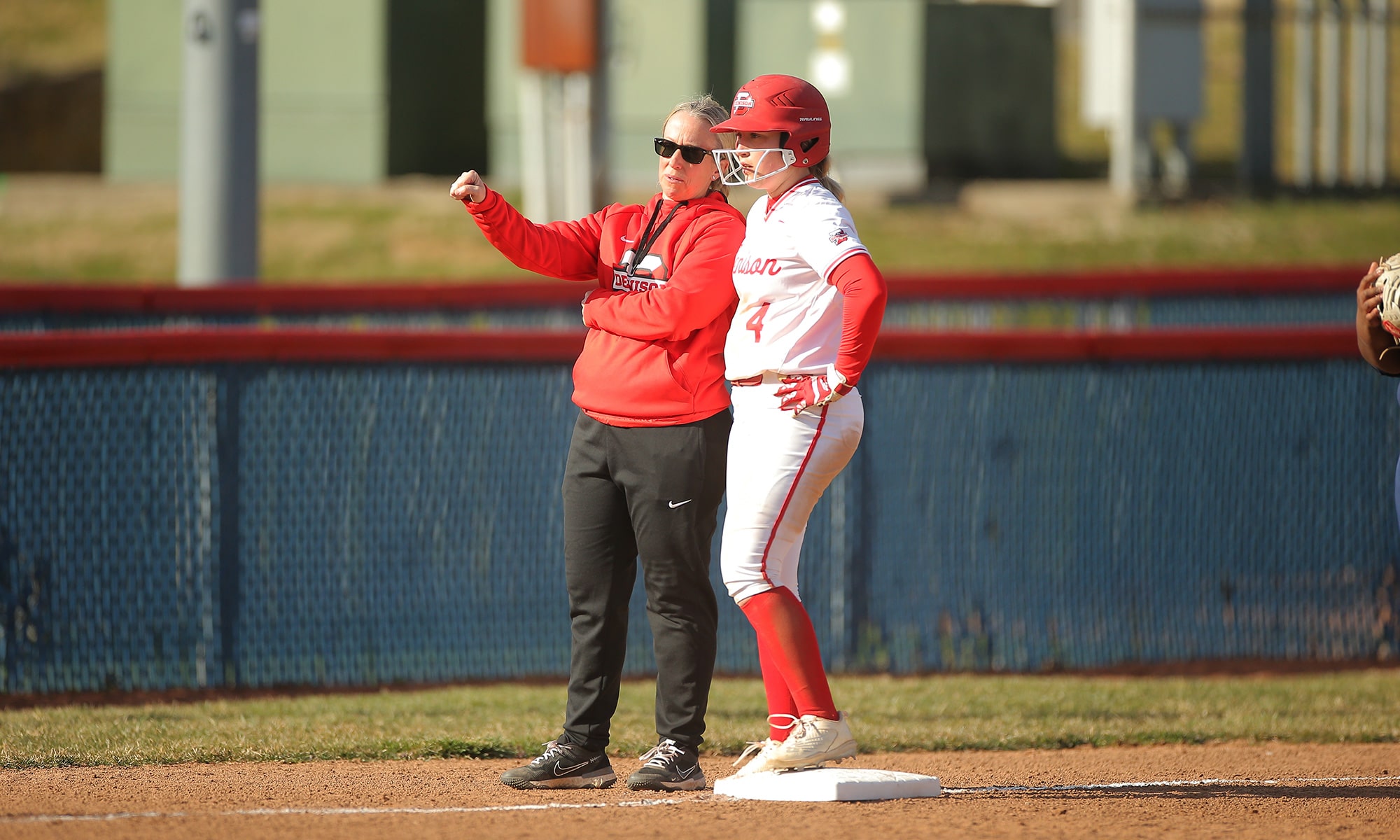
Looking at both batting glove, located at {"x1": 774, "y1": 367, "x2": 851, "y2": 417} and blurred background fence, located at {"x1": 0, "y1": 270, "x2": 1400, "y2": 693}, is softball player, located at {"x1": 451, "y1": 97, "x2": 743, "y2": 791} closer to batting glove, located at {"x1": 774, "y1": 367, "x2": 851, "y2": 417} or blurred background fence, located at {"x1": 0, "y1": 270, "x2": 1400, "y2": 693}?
batting glove, located at {"x1": 774, "y1": 367, "x2": 851, "y2": 417}

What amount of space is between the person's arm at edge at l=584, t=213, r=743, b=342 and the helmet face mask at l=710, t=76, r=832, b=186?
195 mm

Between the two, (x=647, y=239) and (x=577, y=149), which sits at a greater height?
(x=577, y=149)

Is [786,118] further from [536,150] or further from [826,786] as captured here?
[536,150]

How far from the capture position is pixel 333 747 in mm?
5672

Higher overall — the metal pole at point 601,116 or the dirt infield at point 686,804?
the metal pole at point 601,116

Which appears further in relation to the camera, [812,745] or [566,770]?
[566,770]

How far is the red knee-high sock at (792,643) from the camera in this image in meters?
4.65

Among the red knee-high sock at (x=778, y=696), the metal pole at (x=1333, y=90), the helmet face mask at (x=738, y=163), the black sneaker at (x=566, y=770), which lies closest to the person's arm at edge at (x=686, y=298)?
the helmet face mask at (x=738, y=163)

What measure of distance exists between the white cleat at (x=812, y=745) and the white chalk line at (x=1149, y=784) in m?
0.52

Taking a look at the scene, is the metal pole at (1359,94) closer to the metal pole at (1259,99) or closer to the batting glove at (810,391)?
the metal pole at (1259,99)

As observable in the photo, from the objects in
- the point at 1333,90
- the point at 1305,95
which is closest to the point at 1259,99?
→ the point at 1305,95

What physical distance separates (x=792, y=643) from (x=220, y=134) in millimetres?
6167

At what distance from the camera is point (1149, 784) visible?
5332mm

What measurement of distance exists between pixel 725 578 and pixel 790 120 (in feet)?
4.39
